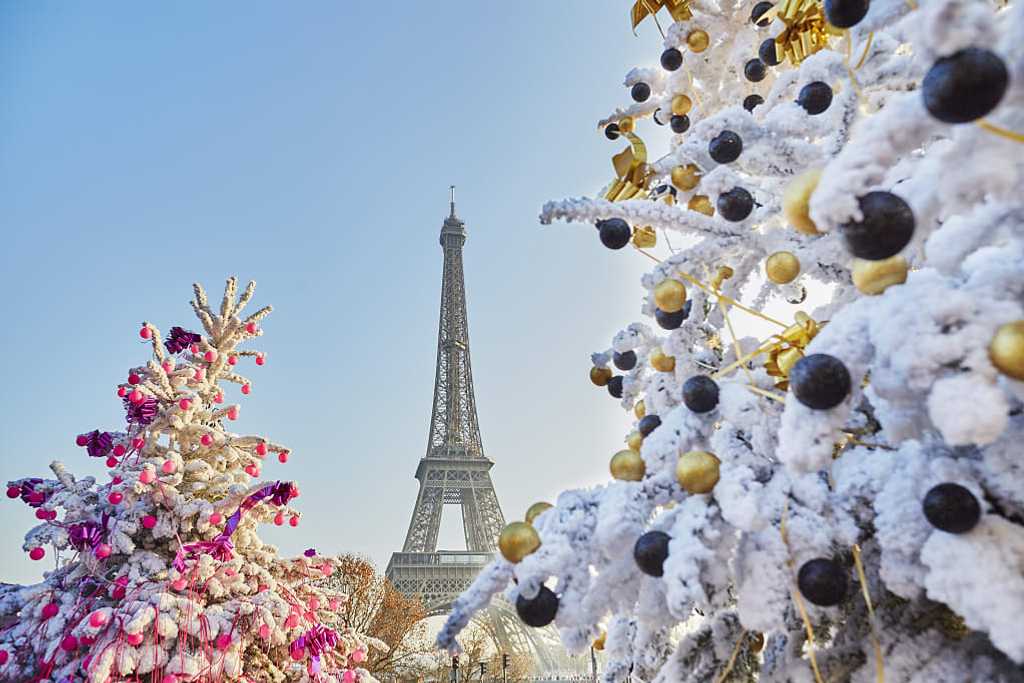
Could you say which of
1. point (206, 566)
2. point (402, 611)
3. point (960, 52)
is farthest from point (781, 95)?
point (402, 611)

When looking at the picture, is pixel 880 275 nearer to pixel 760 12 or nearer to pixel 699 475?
pixel 699 475

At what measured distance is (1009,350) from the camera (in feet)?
1.82

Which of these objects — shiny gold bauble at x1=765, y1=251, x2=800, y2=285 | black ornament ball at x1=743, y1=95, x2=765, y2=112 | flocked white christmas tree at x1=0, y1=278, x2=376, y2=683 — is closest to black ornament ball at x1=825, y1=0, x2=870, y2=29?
shiny gold bauble at x1=765, y1=251, x2=800, y2=285

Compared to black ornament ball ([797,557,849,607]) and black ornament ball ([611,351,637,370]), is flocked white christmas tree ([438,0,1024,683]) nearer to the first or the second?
black ornament ball ([797,557,849,607])

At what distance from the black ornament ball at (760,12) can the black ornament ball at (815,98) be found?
0.77 m

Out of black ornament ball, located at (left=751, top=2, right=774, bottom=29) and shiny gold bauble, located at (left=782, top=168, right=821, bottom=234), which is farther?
black ornament ball, located at (left=751, top=2, right=774, bottom=29)

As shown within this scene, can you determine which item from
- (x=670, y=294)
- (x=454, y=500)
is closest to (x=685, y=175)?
(x=670, y=294)

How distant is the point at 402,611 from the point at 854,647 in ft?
52.0

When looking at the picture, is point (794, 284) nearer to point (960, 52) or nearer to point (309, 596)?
point (960, 52)

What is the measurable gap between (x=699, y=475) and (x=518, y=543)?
0.96ft

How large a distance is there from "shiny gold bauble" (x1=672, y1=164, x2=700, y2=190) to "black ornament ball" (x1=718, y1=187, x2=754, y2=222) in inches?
10.2

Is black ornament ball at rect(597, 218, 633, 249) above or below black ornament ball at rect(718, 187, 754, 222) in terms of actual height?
above

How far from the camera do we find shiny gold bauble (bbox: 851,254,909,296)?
76 centimetres

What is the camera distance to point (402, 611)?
1518 cm
